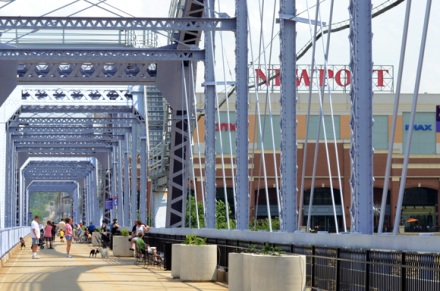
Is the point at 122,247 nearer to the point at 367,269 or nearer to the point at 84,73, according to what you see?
the point at 84,73

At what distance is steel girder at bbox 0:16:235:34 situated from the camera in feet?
112

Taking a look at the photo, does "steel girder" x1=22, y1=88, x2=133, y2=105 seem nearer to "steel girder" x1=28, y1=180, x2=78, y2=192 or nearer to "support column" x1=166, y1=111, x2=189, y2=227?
"support column" x1=166, y1=111, x2=189, y2=227

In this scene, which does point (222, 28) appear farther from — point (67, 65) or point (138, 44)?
point (138, 44)

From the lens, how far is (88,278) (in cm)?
2986

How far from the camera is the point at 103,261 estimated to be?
1678 inches

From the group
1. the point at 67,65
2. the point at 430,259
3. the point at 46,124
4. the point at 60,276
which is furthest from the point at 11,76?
the point at 430,259

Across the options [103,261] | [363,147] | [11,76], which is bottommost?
[103,261]

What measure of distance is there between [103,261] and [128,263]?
1.89 meters

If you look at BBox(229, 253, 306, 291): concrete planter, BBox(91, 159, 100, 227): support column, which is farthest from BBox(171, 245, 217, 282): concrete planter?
BBox(91, 159, 100, 227): support column

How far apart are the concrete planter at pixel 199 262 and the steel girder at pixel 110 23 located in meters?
9.10

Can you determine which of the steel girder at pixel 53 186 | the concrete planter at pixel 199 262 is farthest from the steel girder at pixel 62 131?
the steel girder at pixel 53 186

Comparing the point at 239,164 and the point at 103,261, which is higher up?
the point at 239,164

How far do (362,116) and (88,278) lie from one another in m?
12.1

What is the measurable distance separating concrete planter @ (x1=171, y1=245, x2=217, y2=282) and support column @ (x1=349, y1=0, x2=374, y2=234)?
820 cm
